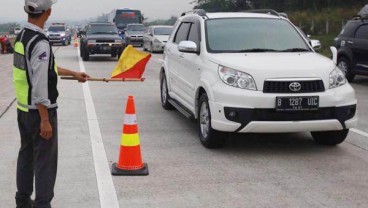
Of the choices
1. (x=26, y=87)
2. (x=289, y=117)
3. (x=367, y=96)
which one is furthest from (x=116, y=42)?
(x=26, y=87)

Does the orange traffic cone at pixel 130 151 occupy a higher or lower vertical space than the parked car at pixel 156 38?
higher

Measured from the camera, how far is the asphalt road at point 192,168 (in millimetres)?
4723

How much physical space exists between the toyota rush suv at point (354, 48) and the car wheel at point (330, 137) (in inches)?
280

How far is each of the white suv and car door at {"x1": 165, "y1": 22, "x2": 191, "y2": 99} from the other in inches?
24.2

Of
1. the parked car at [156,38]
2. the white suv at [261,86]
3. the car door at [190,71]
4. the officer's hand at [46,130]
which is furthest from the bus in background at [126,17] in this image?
the officer's hand at [46,130]

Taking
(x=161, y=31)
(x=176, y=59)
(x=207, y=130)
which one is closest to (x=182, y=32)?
(x=176, y=59)

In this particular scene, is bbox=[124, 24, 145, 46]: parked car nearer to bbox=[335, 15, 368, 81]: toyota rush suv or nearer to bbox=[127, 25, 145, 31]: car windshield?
bbox=[127, 25, 145, 31]: car windshield

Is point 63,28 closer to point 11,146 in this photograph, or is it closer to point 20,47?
point 11,146

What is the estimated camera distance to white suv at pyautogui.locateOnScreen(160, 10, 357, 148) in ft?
19.7

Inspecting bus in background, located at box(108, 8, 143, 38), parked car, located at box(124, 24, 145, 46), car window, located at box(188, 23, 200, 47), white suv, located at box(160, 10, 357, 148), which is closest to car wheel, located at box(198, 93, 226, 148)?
white suv, located at box(160, 10, 357, 148)

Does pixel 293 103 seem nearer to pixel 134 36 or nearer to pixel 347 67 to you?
pixel 347 67

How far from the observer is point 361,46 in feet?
44.0

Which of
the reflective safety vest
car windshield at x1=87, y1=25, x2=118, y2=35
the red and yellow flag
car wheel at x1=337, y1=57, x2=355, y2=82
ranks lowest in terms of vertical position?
car windshield at x1=87, y1=25, x2=118, y2=35

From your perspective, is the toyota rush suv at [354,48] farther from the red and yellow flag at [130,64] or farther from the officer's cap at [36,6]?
the officer's cap at [36,6]
